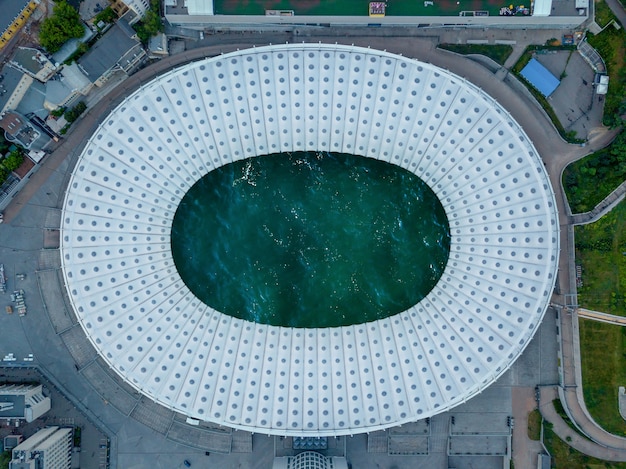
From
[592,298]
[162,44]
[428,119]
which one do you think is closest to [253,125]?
[162,44]

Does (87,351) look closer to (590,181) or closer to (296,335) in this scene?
(296,335)

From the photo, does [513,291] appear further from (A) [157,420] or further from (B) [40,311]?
(B) [40,311]

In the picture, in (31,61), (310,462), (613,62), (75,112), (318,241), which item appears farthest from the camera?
(318,241)

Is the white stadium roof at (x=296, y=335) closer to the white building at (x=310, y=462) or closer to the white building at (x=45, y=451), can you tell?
the white building at (x=310, y=462)

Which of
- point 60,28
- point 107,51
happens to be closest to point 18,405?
point 107,51

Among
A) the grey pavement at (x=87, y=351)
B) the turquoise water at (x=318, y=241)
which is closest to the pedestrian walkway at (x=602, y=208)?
the grey pavement at (x=87, y=351)

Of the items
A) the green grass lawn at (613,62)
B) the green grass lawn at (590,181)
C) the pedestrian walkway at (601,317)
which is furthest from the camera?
the green grass lawn at (590,181)
